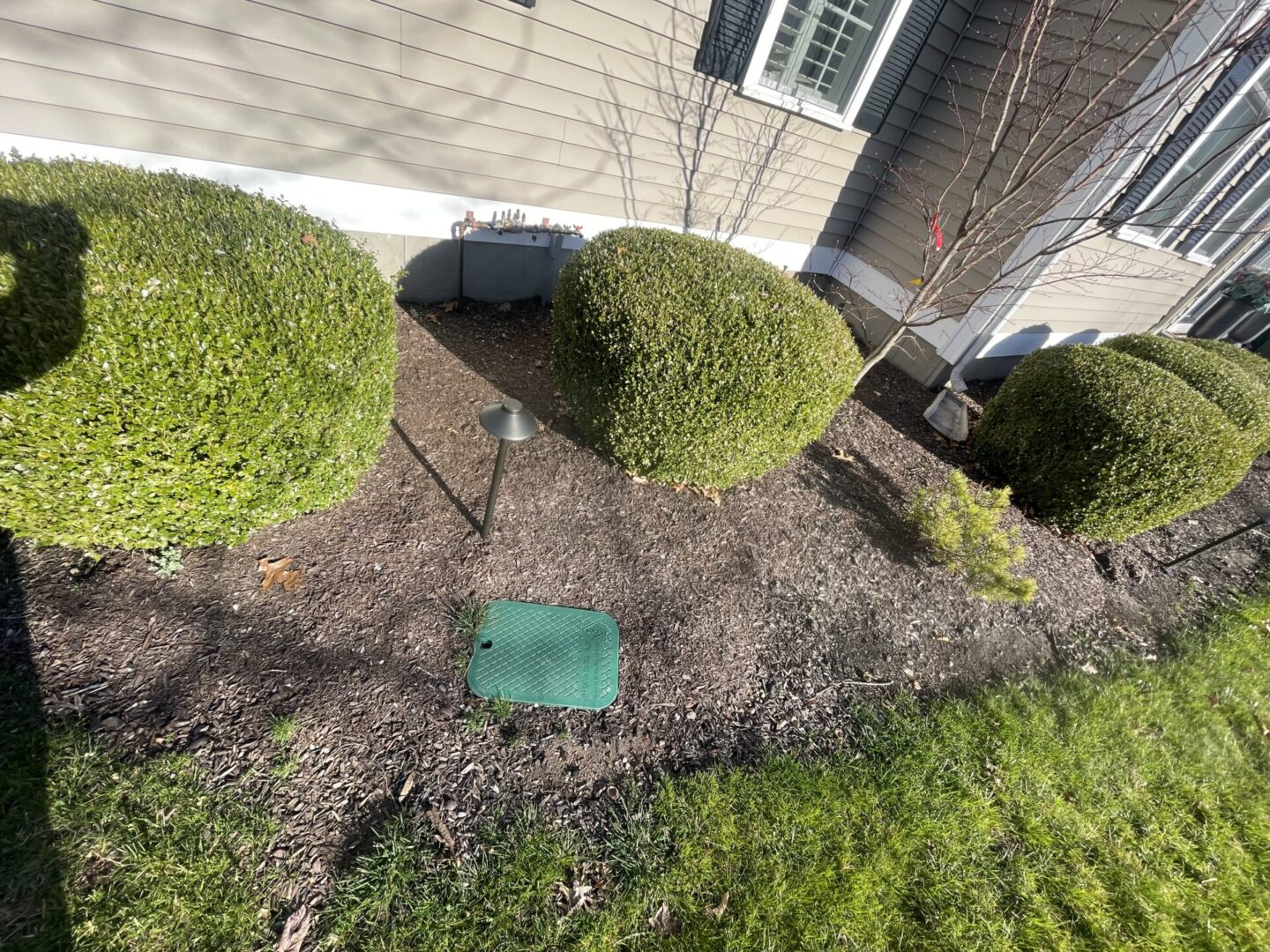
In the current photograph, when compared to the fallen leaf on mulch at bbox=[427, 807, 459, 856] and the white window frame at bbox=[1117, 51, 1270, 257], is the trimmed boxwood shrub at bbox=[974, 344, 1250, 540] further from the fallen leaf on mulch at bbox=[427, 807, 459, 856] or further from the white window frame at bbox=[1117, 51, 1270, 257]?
the fallen leaf on mulch at bbox=[427, 807, 459, 856]

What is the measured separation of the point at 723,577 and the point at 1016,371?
4.00 m

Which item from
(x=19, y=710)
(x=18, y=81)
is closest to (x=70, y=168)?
(x=18, y=81)

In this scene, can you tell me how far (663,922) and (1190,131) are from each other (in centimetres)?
865

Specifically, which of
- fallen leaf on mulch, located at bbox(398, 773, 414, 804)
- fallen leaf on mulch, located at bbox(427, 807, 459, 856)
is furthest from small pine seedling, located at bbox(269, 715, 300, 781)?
fallen leaf on mulch, located at bbox(427, 807, 459, 856)

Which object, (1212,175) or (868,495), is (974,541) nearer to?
(868,495)

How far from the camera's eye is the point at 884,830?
244 cm

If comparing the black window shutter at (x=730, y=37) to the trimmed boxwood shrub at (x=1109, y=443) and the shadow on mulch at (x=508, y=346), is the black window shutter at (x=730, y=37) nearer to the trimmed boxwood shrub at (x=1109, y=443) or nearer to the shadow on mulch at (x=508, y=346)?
the shadow on mulch at (x=508, y=346)

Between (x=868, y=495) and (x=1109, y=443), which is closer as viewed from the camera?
(x=1109, y=443)

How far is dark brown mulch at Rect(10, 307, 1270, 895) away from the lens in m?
2.12

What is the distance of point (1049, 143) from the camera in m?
3.45

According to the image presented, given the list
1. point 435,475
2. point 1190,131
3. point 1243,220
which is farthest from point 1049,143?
point 1243,220

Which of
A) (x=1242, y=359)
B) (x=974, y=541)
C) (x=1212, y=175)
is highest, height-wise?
(x=1212, y=175)

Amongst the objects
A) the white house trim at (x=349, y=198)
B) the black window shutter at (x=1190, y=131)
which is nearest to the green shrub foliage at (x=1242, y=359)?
the black window shutter at (x=1190, y=131)

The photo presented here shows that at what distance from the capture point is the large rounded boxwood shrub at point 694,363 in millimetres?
3117
